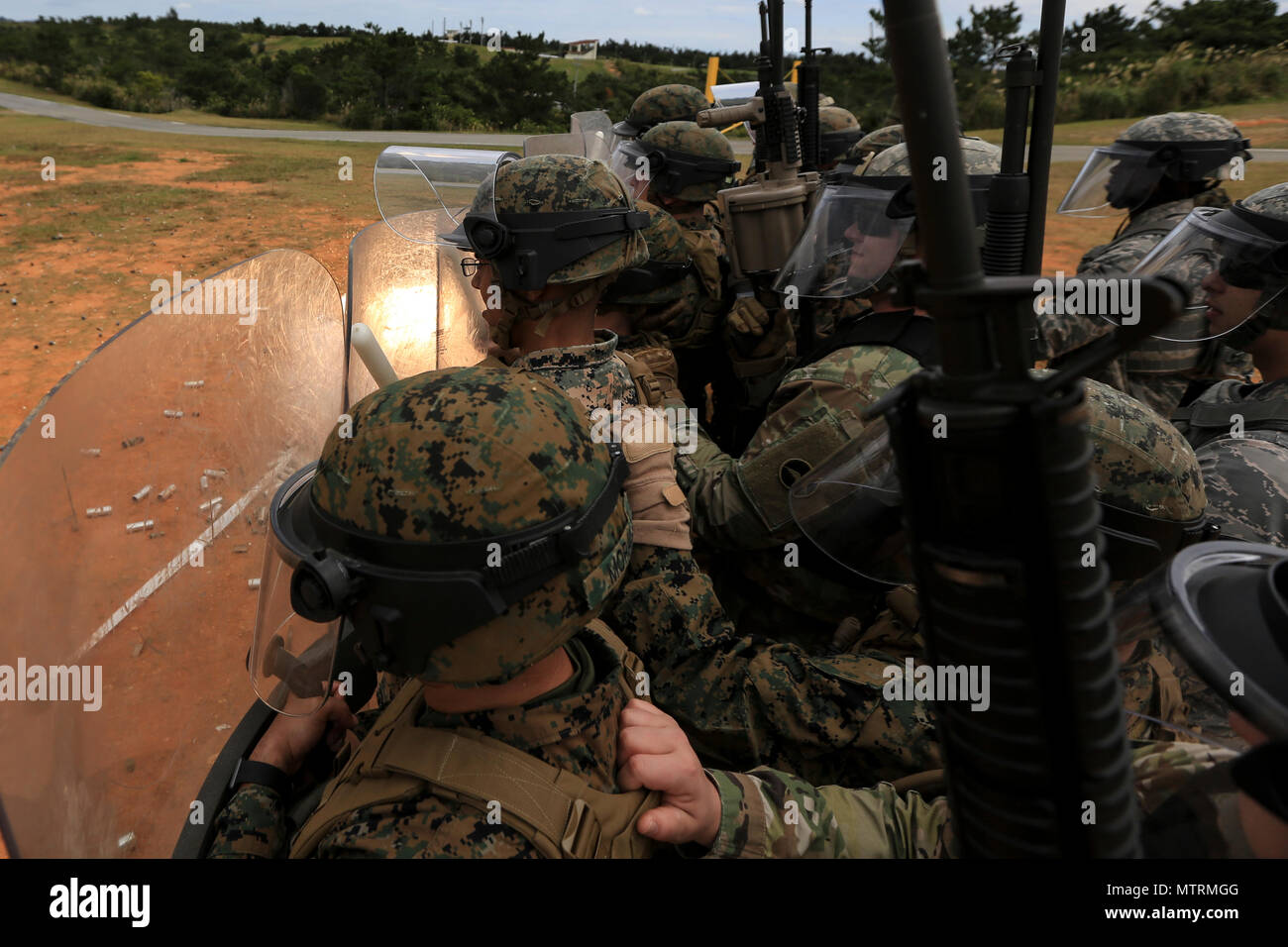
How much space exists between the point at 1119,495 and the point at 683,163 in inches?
164

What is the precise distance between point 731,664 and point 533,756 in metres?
0.89

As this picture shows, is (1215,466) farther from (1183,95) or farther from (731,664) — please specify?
(1183,95)

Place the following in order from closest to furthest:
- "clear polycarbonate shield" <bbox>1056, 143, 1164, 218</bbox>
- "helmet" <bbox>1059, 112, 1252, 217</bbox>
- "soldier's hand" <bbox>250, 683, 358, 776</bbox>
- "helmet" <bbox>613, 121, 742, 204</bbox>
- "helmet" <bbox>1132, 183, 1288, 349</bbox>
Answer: "soldier's hand" <bbox>250, 683, 358, 776</bbox> → "helmet" <bbox>1132, 183, 1288, 349</bbox> → "helmet" <bbox>1059, 112, 1252, 217</bbox> → "clear polycarbonate shield" <bbox>1056, 143, 1164, 218</bbox> → "helmet" <bbox>613, 121, 742, 204</bbox>

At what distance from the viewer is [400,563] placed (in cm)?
139

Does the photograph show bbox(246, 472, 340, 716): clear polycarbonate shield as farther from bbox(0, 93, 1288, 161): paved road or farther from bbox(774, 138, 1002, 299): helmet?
bbox(0, 93, 1288, 161): paved road

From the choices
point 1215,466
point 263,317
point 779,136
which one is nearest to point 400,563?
point 263,317

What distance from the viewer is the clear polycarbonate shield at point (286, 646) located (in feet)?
5.34

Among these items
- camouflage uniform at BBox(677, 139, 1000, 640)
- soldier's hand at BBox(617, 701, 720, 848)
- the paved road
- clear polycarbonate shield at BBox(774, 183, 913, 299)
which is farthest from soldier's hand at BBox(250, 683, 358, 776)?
the paved road

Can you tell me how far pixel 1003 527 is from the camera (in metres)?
0.99

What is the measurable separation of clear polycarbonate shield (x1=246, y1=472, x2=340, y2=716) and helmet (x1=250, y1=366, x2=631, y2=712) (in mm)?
88

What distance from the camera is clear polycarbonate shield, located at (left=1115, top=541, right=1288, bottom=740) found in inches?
36.7

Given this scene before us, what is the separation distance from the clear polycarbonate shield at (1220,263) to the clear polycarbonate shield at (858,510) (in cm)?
168

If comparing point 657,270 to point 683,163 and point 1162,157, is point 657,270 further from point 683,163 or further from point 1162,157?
point 1162,157

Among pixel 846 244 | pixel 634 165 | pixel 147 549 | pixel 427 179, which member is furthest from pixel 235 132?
pixel 147 549
